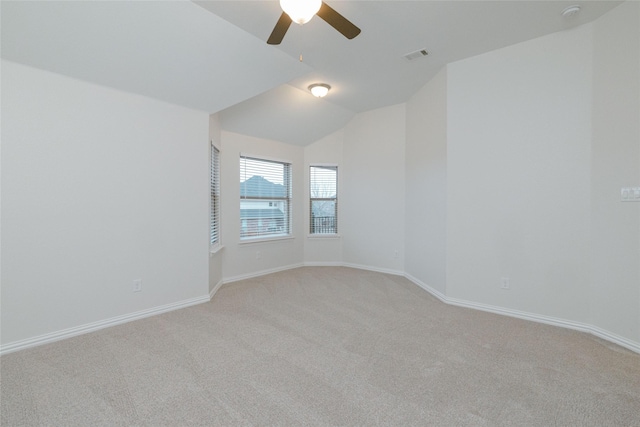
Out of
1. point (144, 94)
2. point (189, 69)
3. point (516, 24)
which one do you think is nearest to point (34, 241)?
point (144, 94)

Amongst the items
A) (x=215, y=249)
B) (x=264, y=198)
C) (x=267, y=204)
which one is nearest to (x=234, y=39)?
(x=215, y=249)

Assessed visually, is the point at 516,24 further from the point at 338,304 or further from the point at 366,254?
the point at 366,254

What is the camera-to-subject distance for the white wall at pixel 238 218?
445 cm

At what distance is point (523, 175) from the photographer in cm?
304

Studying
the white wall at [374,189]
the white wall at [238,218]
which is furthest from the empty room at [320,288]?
the white wall at [374,189]

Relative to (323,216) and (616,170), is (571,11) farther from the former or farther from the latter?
(323,216)

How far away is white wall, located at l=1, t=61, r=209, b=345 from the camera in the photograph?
7.73 feet

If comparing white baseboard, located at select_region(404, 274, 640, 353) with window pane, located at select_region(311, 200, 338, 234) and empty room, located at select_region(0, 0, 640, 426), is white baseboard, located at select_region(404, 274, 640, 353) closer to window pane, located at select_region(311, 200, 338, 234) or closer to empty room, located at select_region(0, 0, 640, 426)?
empty room, located at select_region(0, 0, 640, 426)

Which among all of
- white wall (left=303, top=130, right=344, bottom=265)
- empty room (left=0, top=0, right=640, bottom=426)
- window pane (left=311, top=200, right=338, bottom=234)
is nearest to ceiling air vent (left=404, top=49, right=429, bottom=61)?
empty room (left=0, top=0, right=640, bottom=426)

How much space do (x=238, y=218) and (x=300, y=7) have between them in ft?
11.2

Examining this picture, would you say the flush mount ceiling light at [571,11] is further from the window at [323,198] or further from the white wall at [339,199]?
the window at [323,198]

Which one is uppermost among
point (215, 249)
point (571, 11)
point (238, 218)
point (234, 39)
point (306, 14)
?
point (571, 11)

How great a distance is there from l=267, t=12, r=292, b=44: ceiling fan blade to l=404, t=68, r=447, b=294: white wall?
237 centimetres

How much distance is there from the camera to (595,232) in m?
2.70
